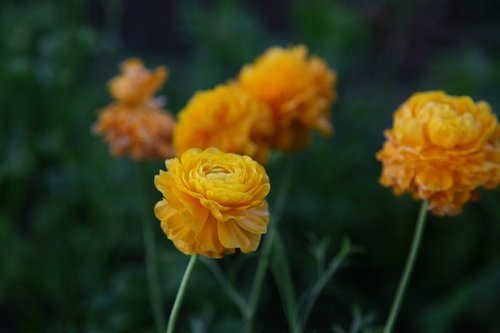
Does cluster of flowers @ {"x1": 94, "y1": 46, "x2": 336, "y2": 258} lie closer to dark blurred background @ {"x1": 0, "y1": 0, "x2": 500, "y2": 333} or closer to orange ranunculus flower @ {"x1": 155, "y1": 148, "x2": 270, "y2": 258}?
orange ranunculus flower @ {"x1": 155, "y1": 148, "x2": 270, "y2": 258}

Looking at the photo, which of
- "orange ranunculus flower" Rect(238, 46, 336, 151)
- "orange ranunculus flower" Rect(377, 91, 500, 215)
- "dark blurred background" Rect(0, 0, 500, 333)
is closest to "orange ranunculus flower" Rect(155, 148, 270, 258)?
"orange ranunculus flower" Rect(377, 91, 500, 215)

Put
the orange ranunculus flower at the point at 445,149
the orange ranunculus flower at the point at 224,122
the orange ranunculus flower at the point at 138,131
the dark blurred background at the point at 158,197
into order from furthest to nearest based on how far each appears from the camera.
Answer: the dark blurred background at the point at 158,197 < the orange ranunculus flower at the point at 138,131 < the orange ranunculus flower at the point at 224,122 < the orange ranunculus flower at the point at 445,149

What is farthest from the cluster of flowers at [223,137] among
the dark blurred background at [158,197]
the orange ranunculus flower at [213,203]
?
the dark blurred background at [158,197]

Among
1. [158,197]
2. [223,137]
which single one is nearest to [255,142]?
[223,137]

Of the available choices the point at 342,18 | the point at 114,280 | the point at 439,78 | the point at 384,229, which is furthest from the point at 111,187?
the point at 439,78

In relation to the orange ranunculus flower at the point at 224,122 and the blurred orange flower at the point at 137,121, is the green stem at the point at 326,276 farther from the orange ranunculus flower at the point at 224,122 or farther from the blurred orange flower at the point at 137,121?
the blurred orange flower at the point at 137,121

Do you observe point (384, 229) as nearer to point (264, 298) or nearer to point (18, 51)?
point (264, 298)
